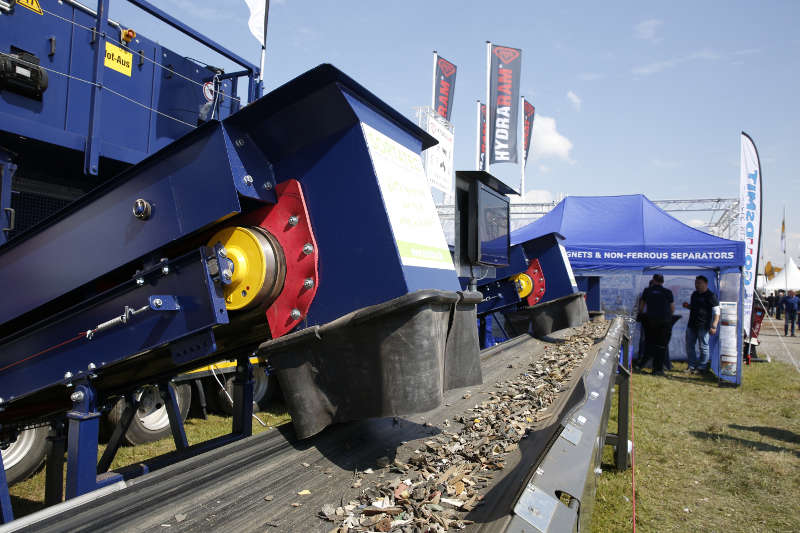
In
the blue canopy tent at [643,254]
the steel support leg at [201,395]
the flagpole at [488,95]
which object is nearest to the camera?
the steel support leg at [201,395]

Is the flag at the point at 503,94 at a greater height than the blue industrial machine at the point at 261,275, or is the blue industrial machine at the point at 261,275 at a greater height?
the flag at the point at 503,94

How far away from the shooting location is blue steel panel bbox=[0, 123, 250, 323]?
198 cm

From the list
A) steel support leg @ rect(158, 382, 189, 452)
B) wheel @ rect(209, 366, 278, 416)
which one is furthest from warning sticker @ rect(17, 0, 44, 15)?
wheel @ rect(209, 366, 278, 416)

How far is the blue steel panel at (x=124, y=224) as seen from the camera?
1.98 meters

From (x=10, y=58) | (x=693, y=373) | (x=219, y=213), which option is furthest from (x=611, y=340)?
(x=693, y=373)

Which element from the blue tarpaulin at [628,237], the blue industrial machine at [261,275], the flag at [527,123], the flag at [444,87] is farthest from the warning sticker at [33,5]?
the flag at [527,123]

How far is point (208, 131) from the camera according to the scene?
1983 millimetres

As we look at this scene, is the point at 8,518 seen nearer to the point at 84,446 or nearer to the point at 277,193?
the point at 84,446

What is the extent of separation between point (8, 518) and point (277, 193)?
2202mm

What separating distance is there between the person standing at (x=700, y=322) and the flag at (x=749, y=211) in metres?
1.72

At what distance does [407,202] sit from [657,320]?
35.5 ft

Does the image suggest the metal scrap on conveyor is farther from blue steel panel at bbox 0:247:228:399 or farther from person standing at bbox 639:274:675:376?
person standing at bbox 639:274:675:376

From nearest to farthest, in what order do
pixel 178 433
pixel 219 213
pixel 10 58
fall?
1. pixel 219 213
2. pixel 178 433
3. pixel 10 58

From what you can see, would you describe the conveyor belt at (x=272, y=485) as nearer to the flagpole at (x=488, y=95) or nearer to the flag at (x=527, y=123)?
the flagpole at (x=488, y=95)
